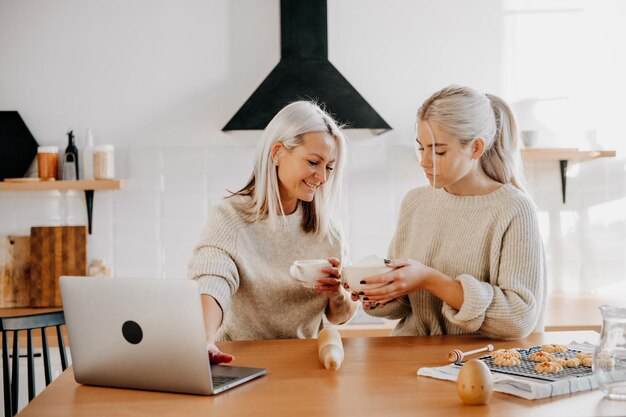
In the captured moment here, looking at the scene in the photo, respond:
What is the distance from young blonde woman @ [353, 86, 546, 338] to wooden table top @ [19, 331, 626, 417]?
204 mm

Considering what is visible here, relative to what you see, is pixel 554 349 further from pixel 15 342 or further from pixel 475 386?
pixel 15 342

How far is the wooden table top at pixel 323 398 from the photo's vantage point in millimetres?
1327

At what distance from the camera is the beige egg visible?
52.4 inches

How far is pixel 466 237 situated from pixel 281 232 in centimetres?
55

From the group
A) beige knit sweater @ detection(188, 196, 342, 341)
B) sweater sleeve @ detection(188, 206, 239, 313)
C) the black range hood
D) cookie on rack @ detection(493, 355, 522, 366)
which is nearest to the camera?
cookie on rack @ detection(493, 355, 522, 366)

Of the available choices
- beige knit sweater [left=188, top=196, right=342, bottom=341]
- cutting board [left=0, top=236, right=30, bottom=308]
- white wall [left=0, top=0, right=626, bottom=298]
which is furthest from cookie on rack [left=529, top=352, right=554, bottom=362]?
cutting board [left=0, top=236, right=30, bottom=308]

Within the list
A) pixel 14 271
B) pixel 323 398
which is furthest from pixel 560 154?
pixel 14 271

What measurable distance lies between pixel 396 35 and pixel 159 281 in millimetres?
2492

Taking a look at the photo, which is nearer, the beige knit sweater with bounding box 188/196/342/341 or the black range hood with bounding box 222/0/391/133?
the beige knit sweater with bounding box 188/196/342/341

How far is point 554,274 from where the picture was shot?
12.1 ft

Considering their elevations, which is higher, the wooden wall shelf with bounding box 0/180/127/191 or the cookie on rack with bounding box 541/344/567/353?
the wooden wall shelf with bounding box 0/180/127/191

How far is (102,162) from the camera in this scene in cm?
341

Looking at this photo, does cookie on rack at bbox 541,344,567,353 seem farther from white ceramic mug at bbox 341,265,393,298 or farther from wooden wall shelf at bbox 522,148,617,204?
wooden wall shelf at bbox 522,148,617,204

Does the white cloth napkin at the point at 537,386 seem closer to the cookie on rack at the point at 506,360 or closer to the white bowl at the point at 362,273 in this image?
the cookie on rack at the point at 506,360
